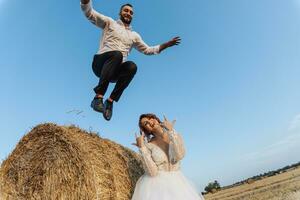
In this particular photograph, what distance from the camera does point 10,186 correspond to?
5.45 m

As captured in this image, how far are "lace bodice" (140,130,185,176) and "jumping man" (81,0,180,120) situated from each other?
87cm

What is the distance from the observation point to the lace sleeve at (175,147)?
4.51 metres

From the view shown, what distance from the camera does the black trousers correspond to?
5043 millimetres

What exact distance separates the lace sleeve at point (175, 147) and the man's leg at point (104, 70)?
110cm

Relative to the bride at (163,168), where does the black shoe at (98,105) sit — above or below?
above

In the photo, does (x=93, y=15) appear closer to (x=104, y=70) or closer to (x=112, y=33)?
(x=112, y=33)

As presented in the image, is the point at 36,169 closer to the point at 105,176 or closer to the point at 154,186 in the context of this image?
the point at 105,176

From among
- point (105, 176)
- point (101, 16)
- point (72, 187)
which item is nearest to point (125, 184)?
point (105, 176)

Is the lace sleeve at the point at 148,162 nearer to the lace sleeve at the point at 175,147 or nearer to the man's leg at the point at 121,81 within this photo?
the lace sleeve at the point at 175,147

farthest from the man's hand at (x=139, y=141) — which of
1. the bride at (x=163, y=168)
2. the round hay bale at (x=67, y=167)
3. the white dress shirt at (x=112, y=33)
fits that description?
the white dress shirt at (x=112, y=33)

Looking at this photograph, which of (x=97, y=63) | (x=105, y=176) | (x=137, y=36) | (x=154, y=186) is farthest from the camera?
(x=137, y=36)

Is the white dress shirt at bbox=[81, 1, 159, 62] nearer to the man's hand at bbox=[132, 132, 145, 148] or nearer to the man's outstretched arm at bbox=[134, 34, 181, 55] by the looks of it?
the man's outstretched arm at bbox=[134, 34, 181, 55]

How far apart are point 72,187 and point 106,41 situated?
6.43ft

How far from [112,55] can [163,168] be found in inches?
62.3
